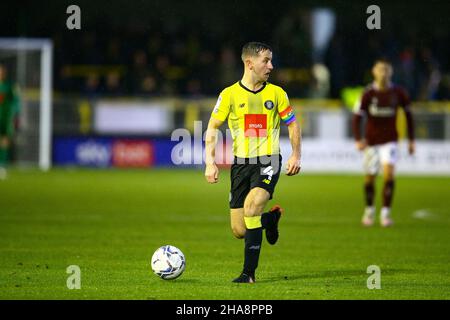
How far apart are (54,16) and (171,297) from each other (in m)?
22.7

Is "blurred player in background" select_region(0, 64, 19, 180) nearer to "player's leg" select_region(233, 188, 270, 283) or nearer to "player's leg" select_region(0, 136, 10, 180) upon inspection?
"player's leg" select_region(0, 136, 10, 180)

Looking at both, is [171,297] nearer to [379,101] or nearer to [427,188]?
[379,101]

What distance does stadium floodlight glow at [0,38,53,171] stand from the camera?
2595 centimetres

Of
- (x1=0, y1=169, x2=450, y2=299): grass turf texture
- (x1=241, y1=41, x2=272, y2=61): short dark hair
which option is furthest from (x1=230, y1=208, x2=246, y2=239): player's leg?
(x1=241, y1=41, x2=272, y2=61): short dark hair

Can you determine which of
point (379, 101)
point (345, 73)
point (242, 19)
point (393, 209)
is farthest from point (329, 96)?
point (379, 101)

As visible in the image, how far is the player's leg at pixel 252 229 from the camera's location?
870 centimetres

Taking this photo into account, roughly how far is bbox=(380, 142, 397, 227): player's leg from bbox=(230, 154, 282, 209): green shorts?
5.82 meters

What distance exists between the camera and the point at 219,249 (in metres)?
11.6

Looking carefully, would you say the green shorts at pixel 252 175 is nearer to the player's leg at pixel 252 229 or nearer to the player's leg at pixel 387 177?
the player's leg at pixel 252 229

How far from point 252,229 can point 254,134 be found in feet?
2.64

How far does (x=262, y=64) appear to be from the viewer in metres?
8.63

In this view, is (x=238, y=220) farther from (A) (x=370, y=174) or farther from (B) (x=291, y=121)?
(A) (x=370, y=174)

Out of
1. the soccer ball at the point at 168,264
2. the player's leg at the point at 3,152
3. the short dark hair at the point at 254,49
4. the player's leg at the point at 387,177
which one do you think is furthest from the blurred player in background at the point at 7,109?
the short dark hair at the point at 254,49

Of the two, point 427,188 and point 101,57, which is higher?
point 101,57
